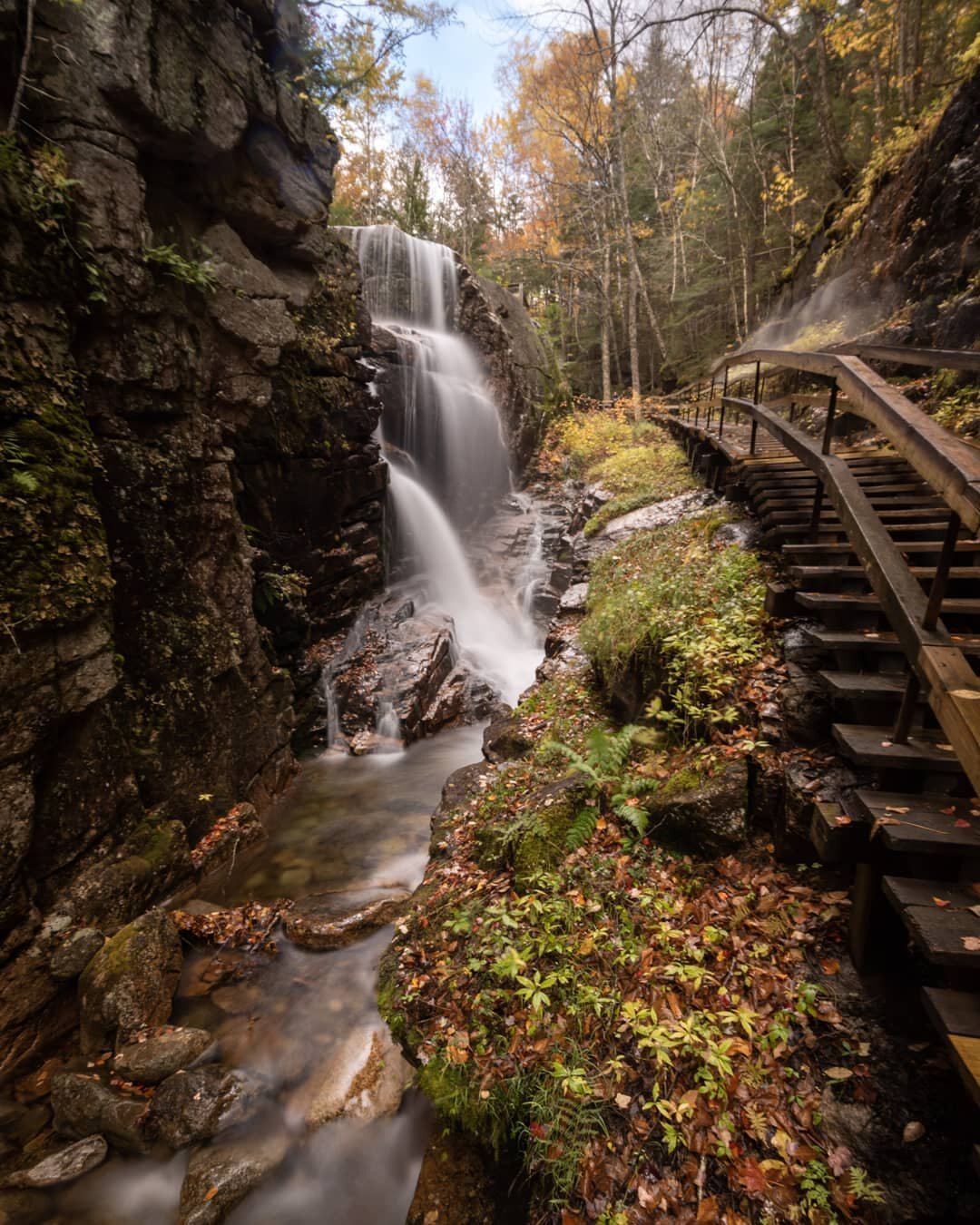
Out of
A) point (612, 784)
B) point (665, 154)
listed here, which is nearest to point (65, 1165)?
point (612, 784)

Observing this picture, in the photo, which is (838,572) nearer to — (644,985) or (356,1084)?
(644,985)

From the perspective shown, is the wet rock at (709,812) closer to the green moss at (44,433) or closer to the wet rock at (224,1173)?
the wet rock at (224,1173)

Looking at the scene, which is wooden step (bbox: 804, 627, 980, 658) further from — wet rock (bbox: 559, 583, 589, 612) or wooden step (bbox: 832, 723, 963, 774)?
wet rock (bbox: 559, 583, 589, 612)

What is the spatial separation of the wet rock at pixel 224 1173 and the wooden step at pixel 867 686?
488cm

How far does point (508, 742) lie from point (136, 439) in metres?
5.76

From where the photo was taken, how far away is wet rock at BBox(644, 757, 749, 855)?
3520 millimetres

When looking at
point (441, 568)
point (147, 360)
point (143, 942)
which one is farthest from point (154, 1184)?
point (441, 568)

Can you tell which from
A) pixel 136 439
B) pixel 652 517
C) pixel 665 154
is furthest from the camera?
pixel 665 154

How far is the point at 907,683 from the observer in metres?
2.72

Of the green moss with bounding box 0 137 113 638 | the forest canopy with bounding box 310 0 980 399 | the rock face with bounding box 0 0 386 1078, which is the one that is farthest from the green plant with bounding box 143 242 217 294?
the forest canopy with bounding box 310 0 980 399

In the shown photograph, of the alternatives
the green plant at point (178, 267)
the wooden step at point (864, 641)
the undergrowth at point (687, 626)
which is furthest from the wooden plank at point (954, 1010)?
the green plant at point (178, 267)

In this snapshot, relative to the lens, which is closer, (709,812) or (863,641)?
(863,641)

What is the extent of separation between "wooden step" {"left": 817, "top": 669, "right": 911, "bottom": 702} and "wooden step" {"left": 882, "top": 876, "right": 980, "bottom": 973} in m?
1.04

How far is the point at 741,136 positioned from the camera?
19.3m
